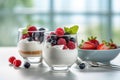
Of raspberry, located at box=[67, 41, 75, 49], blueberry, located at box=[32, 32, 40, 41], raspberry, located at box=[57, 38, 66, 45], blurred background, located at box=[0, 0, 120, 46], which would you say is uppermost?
blurred background, located at box=[0, 0, 120, 46]

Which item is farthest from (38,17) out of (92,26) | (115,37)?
(115,37)

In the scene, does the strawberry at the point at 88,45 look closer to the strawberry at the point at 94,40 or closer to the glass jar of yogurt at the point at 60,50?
the strawberry at the point at 94,40

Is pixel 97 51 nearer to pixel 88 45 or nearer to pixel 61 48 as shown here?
pixel 88 45

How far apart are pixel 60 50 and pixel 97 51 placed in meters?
0.21

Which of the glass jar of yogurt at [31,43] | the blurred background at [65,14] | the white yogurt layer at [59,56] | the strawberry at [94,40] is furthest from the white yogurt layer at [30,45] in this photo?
the blurred background at [65,14]

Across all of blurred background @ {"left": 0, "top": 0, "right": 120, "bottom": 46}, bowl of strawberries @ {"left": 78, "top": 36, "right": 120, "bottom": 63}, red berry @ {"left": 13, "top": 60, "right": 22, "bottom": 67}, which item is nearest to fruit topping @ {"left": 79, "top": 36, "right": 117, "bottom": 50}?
bowl of strawberries @ {"left": 78, "top": 36, "right": 120, "bottom": 63}

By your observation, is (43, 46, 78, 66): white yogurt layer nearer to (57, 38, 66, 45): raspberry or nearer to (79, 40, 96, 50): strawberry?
(57, 38, 66, 45): raspberry

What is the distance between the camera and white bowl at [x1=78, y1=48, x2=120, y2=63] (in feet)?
5.02

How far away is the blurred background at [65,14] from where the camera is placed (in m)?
4.68

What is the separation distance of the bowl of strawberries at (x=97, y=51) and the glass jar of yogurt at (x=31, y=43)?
0.18 metres

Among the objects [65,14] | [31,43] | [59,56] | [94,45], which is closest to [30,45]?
[31,43]

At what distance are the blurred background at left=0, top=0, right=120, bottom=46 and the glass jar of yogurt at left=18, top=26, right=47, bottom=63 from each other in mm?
3135

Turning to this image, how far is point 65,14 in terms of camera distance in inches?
186

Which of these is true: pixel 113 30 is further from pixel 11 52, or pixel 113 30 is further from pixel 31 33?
pixel 31 33
